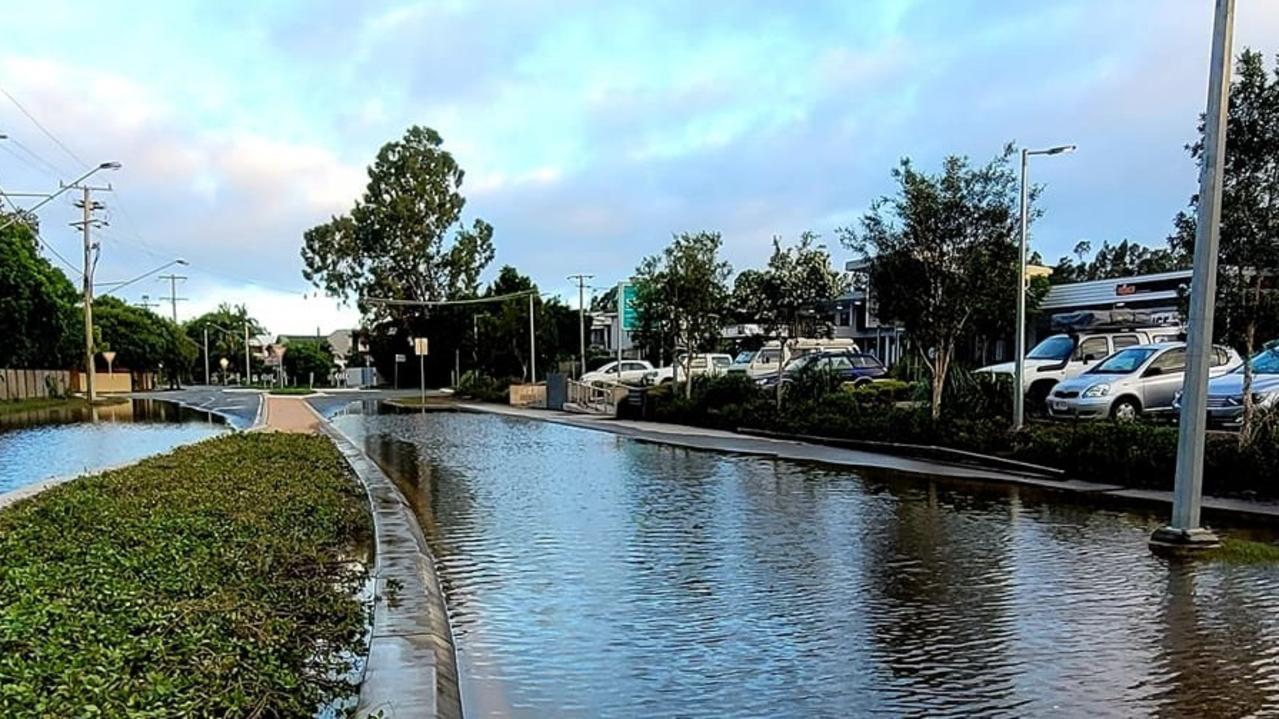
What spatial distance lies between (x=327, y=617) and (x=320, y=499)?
183 inches

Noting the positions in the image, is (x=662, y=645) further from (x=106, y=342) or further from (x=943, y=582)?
(x=106, y=342)

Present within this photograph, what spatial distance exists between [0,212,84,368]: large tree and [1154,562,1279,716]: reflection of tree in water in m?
41.4

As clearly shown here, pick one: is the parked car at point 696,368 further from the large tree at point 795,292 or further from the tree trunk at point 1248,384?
the tree trunk at point 1248,384

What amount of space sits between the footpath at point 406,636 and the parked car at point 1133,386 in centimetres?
1301

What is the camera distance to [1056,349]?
23.0 metres

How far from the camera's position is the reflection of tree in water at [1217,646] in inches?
205

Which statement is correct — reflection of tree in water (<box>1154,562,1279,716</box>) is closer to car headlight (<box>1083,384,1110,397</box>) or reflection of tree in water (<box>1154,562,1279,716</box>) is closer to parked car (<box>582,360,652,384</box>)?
car headlight (<box>1083,384,1110,397</box>)

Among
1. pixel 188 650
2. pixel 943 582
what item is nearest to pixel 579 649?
pixel 188 650

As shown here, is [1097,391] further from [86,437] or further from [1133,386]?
[86,437]

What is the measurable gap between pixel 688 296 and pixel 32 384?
141 feet

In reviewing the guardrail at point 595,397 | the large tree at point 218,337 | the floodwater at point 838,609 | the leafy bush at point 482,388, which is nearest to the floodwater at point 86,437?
the floodwater at point 838,609

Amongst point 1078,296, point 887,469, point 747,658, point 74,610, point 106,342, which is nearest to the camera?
point 74,610

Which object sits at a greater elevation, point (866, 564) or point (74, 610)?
point (74, 610)

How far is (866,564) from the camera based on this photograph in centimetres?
869
